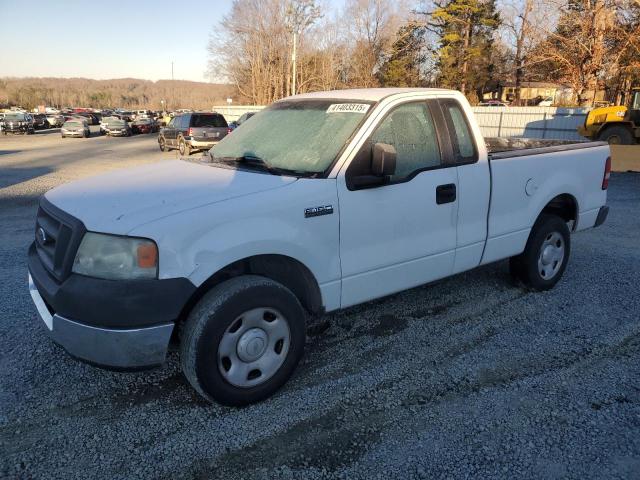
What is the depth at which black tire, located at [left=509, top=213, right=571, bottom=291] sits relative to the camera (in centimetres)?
464

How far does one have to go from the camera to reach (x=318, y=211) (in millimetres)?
3061

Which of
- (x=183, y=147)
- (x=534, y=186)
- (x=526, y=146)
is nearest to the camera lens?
(x=534, y=186)

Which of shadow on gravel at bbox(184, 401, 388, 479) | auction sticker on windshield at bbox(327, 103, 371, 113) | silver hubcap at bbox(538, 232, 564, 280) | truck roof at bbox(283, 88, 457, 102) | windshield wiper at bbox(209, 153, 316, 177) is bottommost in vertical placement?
shadow on gravel at bbox(184, 401, 388, 479)

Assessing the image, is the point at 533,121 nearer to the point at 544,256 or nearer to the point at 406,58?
the point at 544,256

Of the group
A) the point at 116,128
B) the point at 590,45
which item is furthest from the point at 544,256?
the point at 116,128

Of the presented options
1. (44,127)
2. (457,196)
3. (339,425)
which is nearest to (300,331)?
(339,425)

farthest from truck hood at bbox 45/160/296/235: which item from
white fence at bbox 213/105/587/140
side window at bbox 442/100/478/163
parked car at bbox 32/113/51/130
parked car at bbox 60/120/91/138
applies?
parked car at bbox 32/113/51/130

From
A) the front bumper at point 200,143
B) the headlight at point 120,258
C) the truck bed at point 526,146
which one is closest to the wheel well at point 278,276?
the headlight at point 120,258

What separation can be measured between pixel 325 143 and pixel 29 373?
2.56 meters

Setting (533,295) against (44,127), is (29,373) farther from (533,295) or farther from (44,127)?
(44,127)

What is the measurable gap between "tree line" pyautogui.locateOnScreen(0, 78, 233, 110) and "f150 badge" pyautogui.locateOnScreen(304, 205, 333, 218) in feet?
394

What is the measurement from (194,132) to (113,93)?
161876 millimetres

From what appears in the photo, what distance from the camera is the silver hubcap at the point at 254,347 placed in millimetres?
2852

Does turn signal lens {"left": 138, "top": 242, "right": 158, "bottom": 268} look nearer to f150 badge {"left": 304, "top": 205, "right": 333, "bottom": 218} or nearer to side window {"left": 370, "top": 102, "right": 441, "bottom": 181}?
f150 badge {"left": 304, "top": 205, "right": 333, "bottom": 218}
